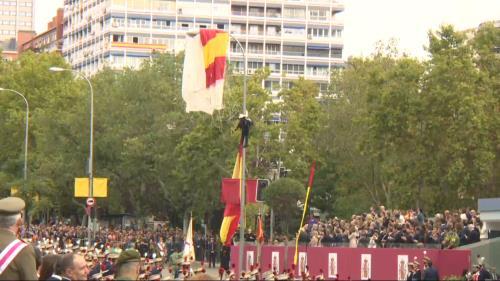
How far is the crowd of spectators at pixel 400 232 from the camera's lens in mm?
32062

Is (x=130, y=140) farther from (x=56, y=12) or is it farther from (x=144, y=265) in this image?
(x=56, y=12)

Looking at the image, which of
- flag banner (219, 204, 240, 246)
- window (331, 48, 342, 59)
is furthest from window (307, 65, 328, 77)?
flag banner (219, 204, 240, 246)

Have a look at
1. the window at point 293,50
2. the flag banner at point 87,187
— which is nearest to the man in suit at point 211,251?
the flag banner at point 87,187

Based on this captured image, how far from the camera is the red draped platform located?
31031mm

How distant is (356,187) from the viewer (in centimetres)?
7044

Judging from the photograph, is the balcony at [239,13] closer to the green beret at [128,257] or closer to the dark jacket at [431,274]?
the dark jacket at [431,274]

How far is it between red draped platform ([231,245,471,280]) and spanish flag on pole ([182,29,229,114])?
208 inches

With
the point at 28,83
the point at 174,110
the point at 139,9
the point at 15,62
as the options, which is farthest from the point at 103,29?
the point at 174,110

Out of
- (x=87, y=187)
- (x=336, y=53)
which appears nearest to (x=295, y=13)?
(x=336, y=53)

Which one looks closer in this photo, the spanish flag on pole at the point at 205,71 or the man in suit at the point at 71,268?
the man in suit at the point at 71,268

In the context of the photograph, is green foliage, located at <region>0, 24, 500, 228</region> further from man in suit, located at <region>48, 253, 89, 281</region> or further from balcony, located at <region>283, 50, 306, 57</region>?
balcony, located at <region>283, 50, 306, 57</region>

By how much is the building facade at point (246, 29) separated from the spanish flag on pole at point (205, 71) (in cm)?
10520

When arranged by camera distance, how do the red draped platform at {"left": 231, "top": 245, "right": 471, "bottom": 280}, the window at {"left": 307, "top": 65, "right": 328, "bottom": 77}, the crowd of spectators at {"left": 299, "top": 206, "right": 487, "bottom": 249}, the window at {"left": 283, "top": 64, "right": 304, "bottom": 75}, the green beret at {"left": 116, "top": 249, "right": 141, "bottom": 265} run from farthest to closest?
1. the window at {"left": 307, "top": 65, "right": 328, "bottom": 77}
2. the window at {"left": 283, "top": 64, "right": 304, "bottom": 75}
3. the crowd of spectators at {"left": 299, "top": 206, "right": 487, "bottom": 249}
4. the red draped platform at {"left": 231, "top": 245, "right": 471, "bottom": 280}
5. the green beret at {"left": 116, "top": 249, "right": 141, "bottom": 265}

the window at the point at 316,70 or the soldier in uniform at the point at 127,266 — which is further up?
the window at the point at 316,70
